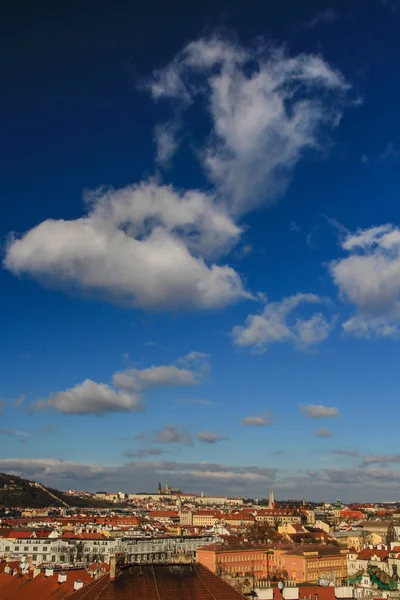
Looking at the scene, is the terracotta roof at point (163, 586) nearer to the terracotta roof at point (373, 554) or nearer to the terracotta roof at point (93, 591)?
the terracotta roof at point (93, 591)

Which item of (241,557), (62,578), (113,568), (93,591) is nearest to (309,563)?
(241,557)

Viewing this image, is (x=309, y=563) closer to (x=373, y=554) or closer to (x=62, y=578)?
(x=373, y=554)

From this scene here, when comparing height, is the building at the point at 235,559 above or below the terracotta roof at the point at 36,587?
below

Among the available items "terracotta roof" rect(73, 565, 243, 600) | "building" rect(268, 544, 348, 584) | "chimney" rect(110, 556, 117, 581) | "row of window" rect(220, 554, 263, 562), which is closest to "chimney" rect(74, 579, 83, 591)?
"terracotta roof" rect(73, 565, 243, 600)

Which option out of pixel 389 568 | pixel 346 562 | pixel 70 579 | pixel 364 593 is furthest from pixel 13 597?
pixel 346 562

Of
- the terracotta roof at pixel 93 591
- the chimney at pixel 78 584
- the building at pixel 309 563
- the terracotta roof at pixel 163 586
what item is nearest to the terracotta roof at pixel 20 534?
the building at pixel 309 563

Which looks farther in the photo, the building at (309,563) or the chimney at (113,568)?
the building at (309,563)

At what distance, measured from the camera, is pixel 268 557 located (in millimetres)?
97375

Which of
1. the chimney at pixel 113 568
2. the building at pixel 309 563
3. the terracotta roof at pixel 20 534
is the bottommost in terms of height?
the building at pixel 309 563

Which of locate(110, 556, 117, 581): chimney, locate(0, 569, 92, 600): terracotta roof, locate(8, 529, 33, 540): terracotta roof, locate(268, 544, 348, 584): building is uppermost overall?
locate(110, 556, 117, 581): chimney

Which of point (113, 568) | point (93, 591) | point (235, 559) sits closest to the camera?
point (93, 591)

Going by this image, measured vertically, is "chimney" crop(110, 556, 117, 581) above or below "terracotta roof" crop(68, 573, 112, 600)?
above

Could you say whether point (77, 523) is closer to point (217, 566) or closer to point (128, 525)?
point (128, 525)

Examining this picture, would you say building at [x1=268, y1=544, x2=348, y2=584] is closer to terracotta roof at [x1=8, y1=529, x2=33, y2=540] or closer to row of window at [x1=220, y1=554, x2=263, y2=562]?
row of window at [x1=220, y1=554, x2=263, y2=562]
